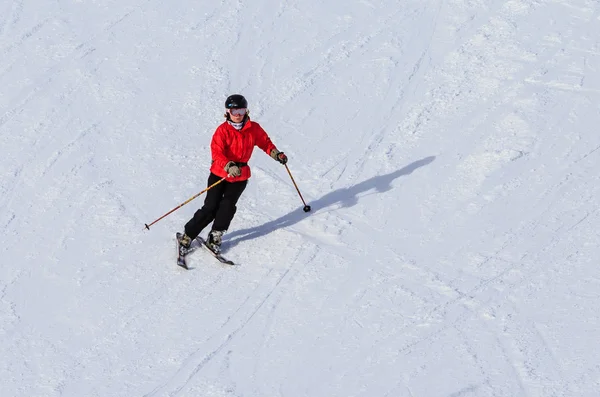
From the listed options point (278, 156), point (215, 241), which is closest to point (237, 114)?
point (278, 156)

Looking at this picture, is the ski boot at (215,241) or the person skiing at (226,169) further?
the ski boot at (215,241)

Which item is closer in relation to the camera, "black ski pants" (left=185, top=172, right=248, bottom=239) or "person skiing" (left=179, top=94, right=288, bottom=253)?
"person skiing" (left=179, top=94, right=288, bottom=253)

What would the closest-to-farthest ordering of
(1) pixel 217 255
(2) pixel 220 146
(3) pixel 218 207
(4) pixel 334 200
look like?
(2) pixel 220 146 → (3) pixel 218 207 → (1) pixel 217 255 → (4) pixel 334 200

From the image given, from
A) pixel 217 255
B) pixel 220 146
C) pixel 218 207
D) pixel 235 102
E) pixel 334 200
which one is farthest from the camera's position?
pixel 334 200

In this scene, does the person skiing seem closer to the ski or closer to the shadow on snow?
the ski

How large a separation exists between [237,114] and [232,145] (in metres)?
0.36

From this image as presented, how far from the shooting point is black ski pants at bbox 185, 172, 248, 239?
958 cm

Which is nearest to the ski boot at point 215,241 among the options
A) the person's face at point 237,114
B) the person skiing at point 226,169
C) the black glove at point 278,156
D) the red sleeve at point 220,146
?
the person skiing at point 226,169

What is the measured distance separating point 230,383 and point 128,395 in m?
0.87

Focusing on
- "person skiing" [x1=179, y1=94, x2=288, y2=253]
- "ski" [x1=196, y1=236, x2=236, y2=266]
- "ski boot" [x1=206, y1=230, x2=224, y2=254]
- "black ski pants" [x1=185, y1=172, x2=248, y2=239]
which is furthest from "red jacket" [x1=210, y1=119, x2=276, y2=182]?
"ski" [x1=196, y1=236, x2=236, y2=266]

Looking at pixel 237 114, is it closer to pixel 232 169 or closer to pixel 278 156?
pixel 232 169

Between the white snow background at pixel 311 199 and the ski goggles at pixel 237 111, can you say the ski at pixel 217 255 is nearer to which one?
the white snow background at pixel 311 199

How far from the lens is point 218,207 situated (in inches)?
380

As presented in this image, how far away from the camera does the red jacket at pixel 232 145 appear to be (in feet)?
30.7
